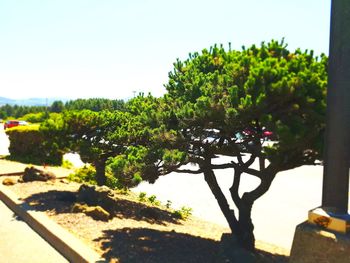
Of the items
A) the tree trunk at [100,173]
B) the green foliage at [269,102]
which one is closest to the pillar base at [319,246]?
the green foliage at [269,102]

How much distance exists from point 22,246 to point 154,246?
7.87ft

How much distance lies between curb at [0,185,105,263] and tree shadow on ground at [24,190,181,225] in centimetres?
30

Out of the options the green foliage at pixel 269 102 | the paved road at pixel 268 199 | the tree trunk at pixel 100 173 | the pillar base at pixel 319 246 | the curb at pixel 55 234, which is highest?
the green foliage at pixel 269 102

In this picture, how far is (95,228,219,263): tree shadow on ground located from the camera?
624 cm

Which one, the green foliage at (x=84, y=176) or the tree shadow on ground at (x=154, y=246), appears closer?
the tree shadow on ground at (x=154, y=246)

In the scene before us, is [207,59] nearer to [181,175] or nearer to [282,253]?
[282,253]

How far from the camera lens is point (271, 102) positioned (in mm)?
5477

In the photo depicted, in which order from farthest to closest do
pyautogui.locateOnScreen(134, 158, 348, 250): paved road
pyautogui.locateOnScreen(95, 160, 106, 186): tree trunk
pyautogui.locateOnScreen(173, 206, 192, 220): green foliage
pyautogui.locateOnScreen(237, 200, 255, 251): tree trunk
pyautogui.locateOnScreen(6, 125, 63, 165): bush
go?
pyautogui.locateOnScreen(6, 125, 63, 165): bush → pyautogui.locateOnScreen(95, 160, 106, 186): tree trunk → pyautogui.locateOnScreen(173, 206, 192, 220): green foliage → pyautogui.locateOnScreen(134, 158, 348, 250): paved road → pyautogui.locateOnScreen(237, 200, 255, 251): tree trunk

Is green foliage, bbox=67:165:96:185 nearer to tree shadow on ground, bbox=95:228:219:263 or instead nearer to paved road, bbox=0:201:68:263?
paved road, bbox=0:201:68:263

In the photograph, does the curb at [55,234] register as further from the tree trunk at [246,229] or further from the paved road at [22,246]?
the tree trunk at [246,229]

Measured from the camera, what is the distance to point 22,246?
6848 millimetres

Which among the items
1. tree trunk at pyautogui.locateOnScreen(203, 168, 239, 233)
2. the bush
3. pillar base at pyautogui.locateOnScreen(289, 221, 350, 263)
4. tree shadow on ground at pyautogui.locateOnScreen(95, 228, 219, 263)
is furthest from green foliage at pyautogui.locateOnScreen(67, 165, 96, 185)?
pillar base at pyautogui.locateOnScreen(289, 221, 350, 263)

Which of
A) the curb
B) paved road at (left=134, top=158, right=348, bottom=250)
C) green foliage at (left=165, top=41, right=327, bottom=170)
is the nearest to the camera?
green foliage at (left=165, top=41, right=327, bottom=170)

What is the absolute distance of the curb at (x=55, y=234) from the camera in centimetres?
608
